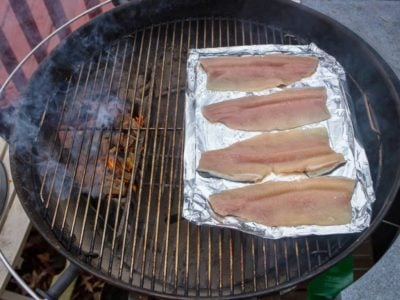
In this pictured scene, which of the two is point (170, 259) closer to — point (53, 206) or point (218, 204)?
point (218, 204)

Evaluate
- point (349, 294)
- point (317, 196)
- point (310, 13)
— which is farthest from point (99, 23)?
point (349, 294)

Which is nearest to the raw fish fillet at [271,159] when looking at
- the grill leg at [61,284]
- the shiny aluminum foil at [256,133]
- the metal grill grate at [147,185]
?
the shiny aluminum foil at [256,133]

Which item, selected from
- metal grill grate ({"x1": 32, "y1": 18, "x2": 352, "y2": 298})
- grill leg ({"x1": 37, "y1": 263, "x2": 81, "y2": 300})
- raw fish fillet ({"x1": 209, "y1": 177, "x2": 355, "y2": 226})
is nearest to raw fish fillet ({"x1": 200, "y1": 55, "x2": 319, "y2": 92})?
metal grill grate ({"x1": 32, "y1": 18, "x2": 352, "y2": 298})

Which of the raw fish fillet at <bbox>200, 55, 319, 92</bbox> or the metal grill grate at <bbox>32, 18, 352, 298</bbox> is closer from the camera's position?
the metal grill grate at <bbox>32, 18, 352, 298</bbox>

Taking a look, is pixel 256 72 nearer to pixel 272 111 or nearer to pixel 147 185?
pixel 272 111

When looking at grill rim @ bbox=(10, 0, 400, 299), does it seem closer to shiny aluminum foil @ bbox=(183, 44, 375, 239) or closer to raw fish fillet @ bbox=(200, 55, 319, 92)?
shiny aluminum foil @ bbox=(183, 44, 375, 239)
